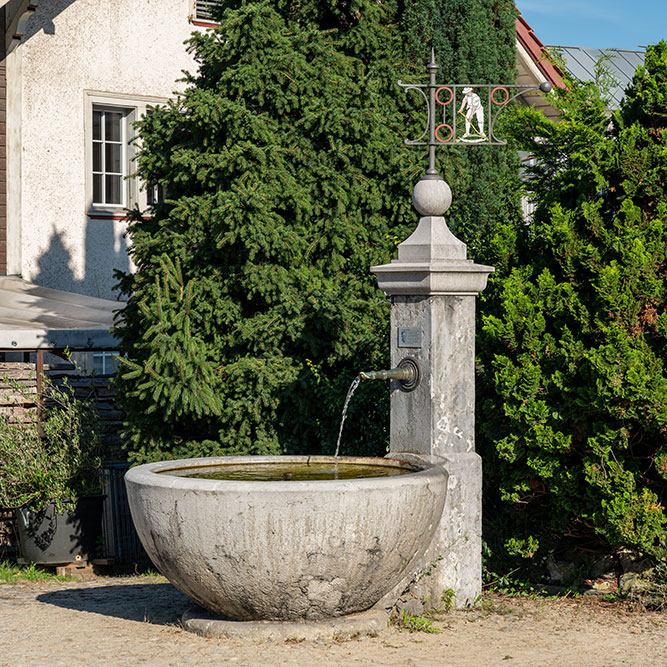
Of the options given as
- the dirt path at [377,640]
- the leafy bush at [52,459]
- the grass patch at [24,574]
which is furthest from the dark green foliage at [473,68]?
the grass patch at [24,574]

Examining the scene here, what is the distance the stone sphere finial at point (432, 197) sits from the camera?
677 centimetres

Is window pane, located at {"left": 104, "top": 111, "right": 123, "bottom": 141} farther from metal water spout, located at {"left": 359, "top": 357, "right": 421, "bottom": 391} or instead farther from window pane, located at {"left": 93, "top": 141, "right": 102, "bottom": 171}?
metal water spout, located at {"left": 359, "top": 357, "right": 421, "bottom": 391}

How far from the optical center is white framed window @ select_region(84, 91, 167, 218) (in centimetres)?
1381

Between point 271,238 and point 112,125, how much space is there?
257 inches

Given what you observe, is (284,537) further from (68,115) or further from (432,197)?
(68,115)

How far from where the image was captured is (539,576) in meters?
7.32

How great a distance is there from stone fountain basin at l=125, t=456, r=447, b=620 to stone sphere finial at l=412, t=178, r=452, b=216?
176cm

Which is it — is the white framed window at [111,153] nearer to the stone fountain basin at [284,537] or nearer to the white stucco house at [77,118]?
the white stucco house at [77,118]

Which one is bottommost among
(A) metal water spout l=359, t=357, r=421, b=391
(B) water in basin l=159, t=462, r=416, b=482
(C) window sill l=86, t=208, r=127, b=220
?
(B) water in basin l=159, t=462, r=416, b=482

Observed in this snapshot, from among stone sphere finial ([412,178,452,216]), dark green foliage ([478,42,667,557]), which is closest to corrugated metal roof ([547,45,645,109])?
dark green foliage ([478,42,667,557])

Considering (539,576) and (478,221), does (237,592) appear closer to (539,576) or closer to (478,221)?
(539,576)

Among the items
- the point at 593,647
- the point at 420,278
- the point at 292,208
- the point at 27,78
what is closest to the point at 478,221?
the point at 292,208

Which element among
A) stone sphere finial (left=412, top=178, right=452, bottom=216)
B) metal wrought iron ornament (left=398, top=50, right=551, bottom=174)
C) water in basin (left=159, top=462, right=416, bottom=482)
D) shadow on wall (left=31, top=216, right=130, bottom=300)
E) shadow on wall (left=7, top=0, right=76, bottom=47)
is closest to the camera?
water in basin (left=159, top=462, right=416, bottom=482)

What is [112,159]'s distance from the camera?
46.6ft
